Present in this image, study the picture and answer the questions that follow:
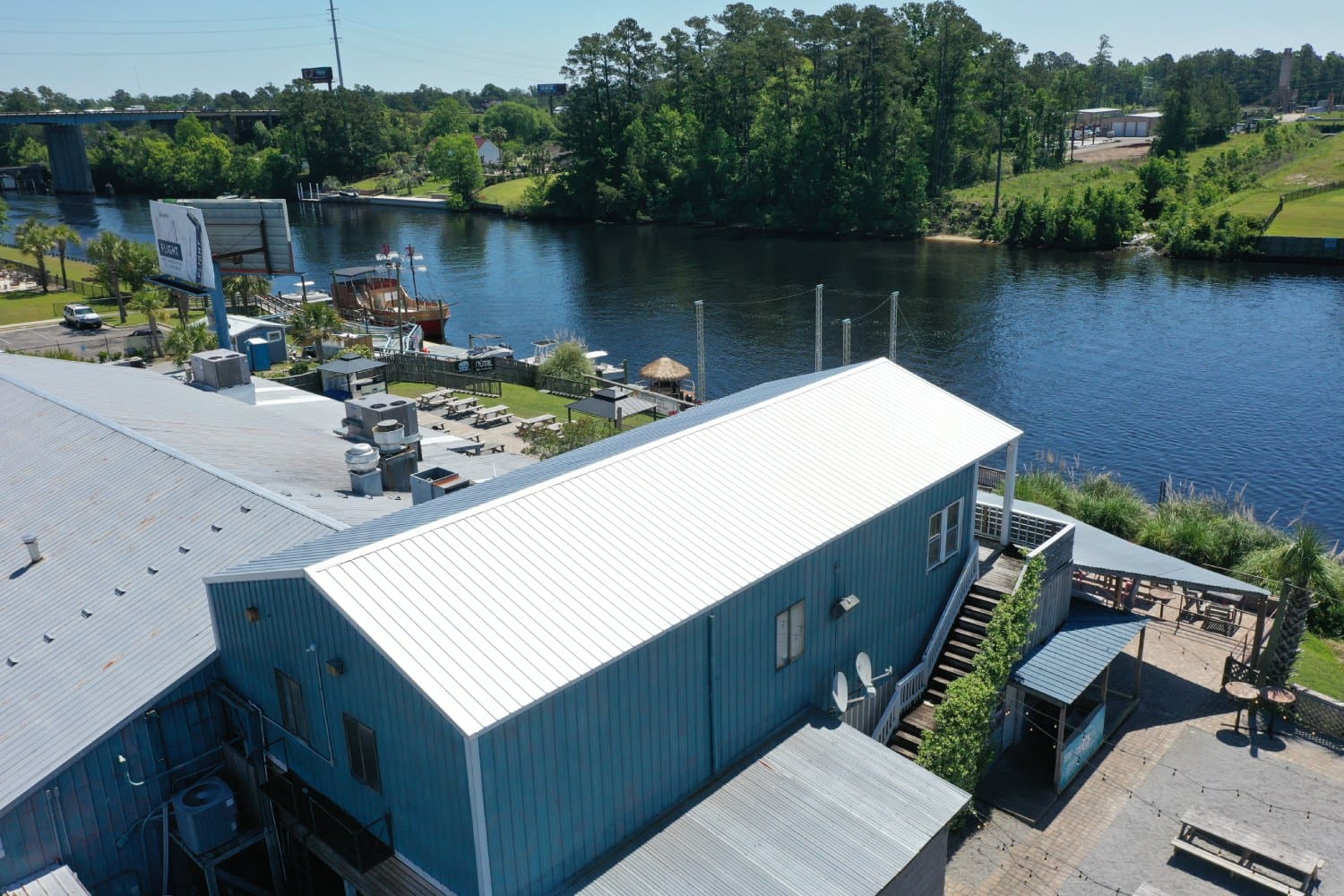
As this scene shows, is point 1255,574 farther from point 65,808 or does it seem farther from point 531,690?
point 65,808

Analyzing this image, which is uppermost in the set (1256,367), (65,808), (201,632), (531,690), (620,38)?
(620,38)

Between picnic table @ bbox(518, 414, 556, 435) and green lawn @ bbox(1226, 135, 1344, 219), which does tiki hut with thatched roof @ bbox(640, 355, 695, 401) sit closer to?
picnic table @ bbox(518, 414, 556, 435)

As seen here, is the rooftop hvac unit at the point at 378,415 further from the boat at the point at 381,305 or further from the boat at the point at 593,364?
the boat at the point at 381,305

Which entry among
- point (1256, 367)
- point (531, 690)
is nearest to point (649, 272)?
point (1256, 367)

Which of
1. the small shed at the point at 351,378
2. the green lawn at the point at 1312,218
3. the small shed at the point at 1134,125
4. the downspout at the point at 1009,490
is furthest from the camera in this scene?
the small shed at the point at 1134,125

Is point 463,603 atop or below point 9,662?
atop

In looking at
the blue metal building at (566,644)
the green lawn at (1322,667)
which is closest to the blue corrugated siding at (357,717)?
the blue metal building at (566,644)
